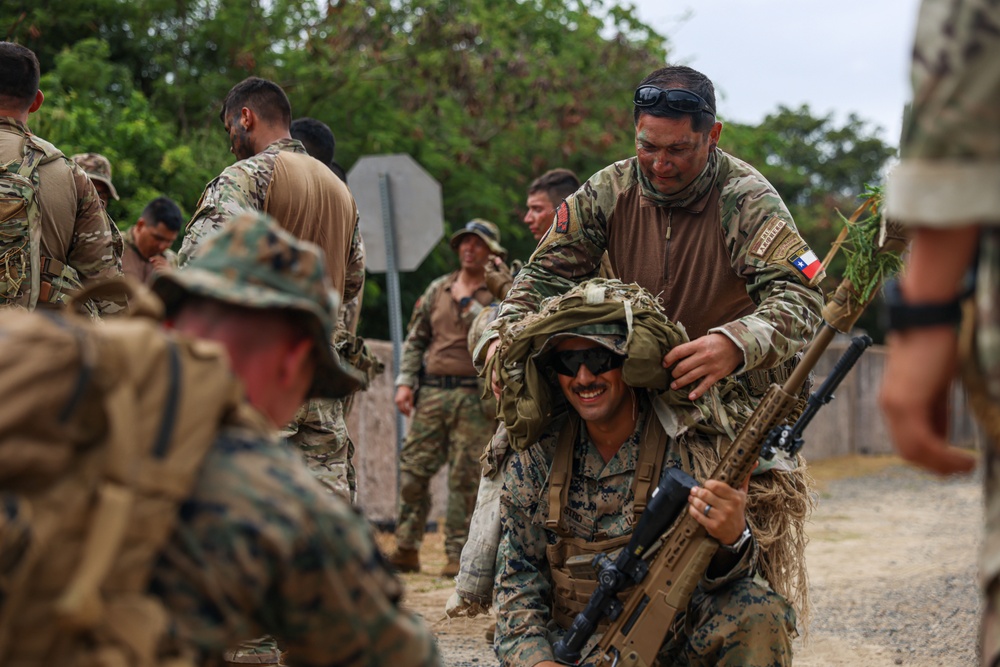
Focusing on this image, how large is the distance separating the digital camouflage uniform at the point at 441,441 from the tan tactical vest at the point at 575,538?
4.76 meters

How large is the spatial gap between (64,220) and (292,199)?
106 centimetres

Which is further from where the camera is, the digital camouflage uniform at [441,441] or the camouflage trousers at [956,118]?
the digital camouflage uniform at [441,441]

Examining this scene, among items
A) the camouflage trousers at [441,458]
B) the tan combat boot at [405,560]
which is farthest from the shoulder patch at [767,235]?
the tan combat boot at [405,560]

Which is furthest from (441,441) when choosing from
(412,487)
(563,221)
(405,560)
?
(563,221)

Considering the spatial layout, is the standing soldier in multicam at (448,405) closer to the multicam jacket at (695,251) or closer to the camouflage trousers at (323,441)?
the camouflage trousers at (323,441)

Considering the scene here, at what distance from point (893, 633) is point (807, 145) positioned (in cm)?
2663

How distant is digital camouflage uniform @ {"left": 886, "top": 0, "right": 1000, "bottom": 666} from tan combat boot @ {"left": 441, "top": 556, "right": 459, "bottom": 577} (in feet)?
22.7

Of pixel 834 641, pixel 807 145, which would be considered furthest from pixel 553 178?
pixel 807 145

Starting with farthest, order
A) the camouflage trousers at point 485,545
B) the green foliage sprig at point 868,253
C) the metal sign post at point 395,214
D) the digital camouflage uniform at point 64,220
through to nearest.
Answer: the metal sign post at point 395,214 < the digital camouflage uniform at point 64,220 < the camouflage trousers at point 485,545 < the green foliage sprig at point 868,253

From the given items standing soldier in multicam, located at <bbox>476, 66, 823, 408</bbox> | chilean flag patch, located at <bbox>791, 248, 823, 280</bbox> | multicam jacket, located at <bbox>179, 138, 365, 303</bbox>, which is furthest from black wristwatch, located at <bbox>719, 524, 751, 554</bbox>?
multicam jacket, located at <bbox>179, 138, 365, 303</bbox>

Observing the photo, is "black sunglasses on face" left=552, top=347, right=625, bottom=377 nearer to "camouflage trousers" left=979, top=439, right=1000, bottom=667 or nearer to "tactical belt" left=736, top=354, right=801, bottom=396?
"tactical belt" left=736, top=354, right=801, bottom=396

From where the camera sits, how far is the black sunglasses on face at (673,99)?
482 cm

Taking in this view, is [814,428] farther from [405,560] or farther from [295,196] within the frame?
[295,196]

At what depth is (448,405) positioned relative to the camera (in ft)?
31.3
